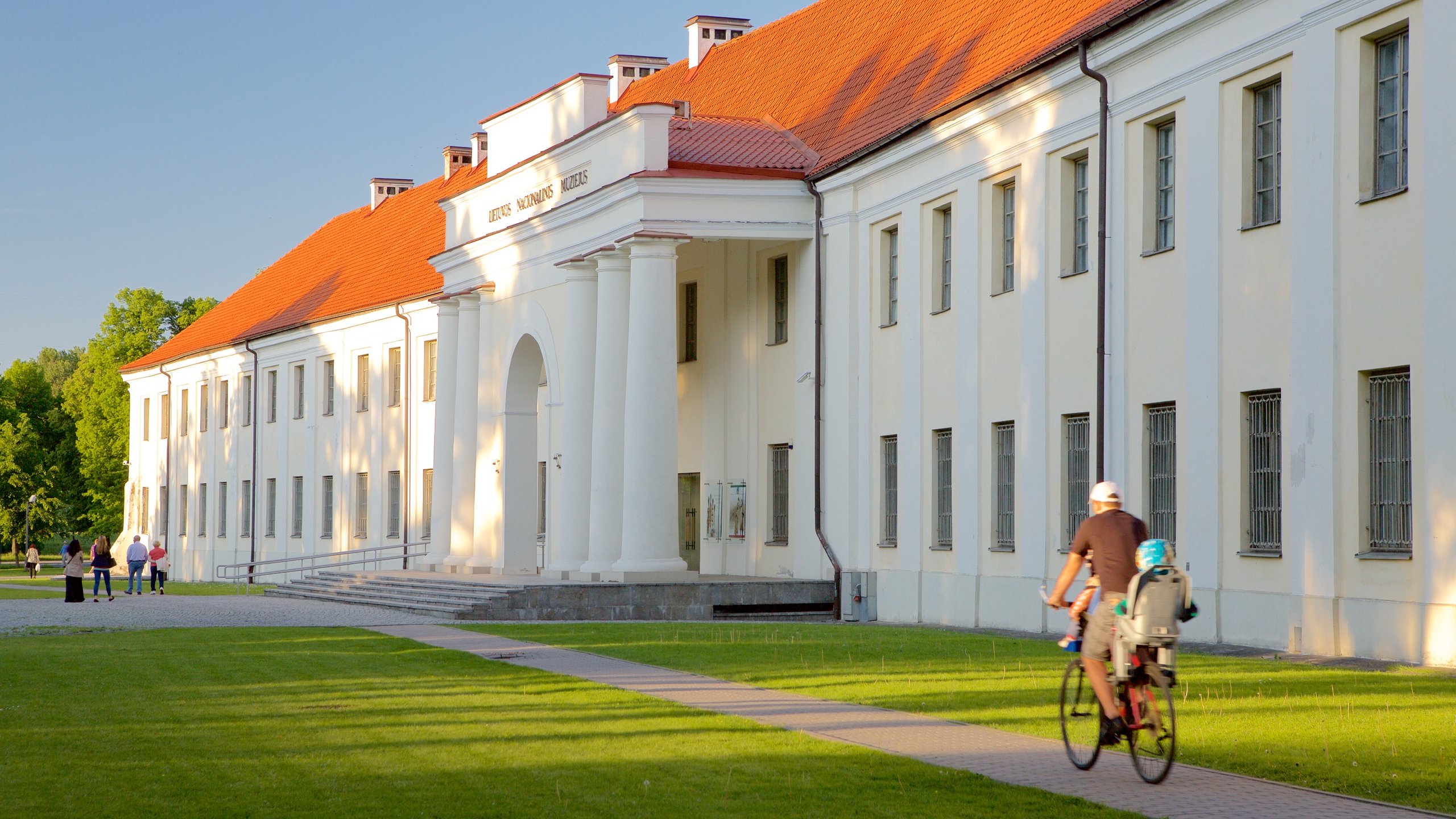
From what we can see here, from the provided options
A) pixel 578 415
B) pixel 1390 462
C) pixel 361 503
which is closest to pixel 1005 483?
pixel 1390 462

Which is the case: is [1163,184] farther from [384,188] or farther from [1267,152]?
[384,188]

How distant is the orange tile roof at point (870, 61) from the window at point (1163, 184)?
5.45 ft

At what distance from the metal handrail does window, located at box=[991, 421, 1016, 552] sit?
1906 cm

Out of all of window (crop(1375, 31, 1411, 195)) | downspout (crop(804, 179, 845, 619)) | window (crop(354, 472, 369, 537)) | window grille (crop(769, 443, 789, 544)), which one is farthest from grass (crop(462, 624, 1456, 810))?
window (crop(354, 472, 369, 537))

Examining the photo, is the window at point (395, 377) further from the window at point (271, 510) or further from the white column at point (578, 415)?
the white column at point (578, 415)

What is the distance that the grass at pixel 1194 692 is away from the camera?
429 inches

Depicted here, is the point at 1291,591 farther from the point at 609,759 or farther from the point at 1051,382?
the point at 609,759

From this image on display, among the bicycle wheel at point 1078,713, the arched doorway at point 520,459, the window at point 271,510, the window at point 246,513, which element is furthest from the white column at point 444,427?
the bicycle wheel at point 1078,713

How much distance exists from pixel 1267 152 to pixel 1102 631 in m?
12.0

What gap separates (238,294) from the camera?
231 feet

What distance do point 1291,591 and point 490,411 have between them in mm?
22553

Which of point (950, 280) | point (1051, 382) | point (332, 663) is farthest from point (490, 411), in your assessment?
point (332, 663)

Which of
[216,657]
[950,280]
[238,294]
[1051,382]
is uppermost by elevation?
[238,294]

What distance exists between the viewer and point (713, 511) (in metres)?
36.6
